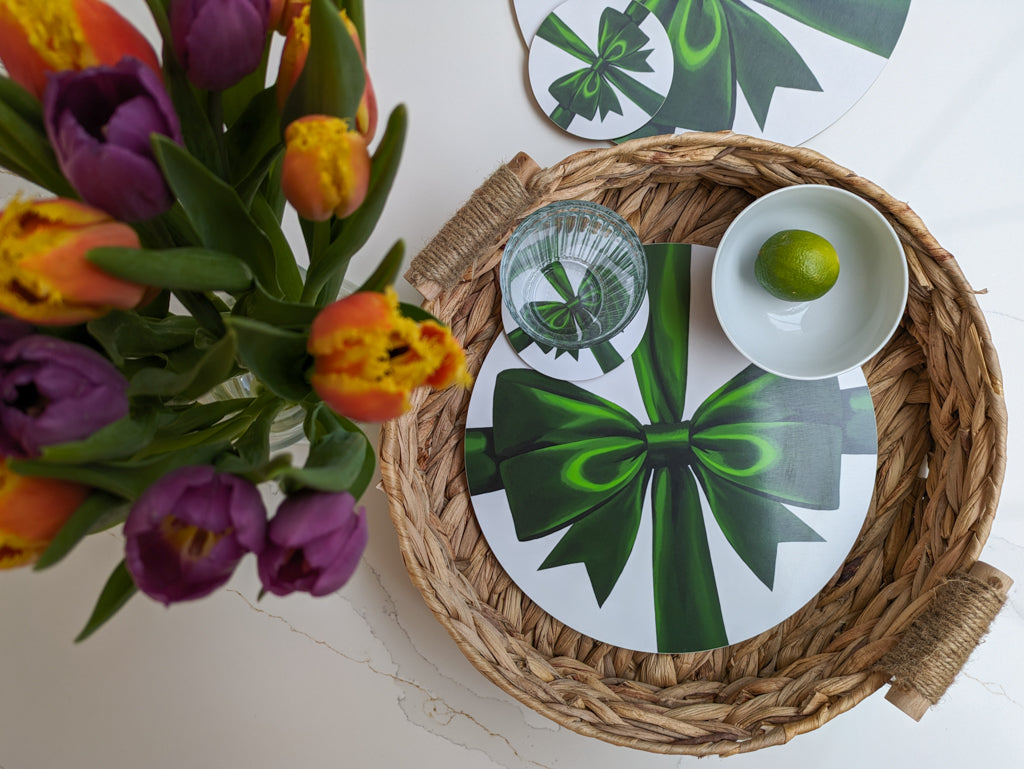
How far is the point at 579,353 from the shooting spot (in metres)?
0.68

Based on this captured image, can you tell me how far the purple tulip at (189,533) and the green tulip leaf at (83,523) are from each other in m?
0.04

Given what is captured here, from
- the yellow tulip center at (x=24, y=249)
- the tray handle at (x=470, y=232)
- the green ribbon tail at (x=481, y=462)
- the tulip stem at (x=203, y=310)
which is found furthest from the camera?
the green ribbon tail at (x=481, y=462)

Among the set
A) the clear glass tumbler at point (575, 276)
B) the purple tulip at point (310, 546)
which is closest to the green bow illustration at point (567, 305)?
the clear glass tumbler at point (575, 276)

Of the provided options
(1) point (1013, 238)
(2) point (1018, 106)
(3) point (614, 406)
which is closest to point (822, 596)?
(3) point (614, 406)

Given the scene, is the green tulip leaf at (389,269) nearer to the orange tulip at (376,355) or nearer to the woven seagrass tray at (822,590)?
the orange tulip at (376,355)

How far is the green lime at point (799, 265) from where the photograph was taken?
24.4 inches

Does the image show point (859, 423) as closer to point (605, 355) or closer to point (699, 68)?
point (605, 355)

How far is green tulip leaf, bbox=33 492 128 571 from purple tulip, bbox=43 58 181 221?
12 centimetres

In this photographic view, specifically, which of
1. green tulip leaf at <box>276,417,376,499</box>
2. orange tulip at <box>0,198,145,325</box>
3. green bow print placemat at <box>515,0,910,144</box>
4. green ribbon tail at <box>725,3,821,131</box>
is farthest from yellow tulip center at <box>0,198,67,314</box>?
green ribbon tail at <box>725,3,821,131</box>

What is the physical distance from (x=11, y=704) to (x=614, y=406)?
619 mm

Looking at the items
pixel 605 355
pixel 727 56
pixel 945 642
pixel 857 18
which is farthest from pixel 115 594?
pixel 857 18

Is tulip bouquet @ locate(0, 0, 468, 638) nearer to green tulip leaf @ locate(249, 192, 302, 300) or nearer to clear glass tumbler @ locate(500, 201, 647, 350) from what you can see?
green tulip leaf @ locate(249, 192, 302, 300)

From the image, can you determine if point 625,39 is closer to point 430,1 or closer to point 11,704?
point 430,1

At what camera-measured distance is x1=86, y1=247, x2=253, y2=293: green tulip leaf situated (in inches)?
10.4
